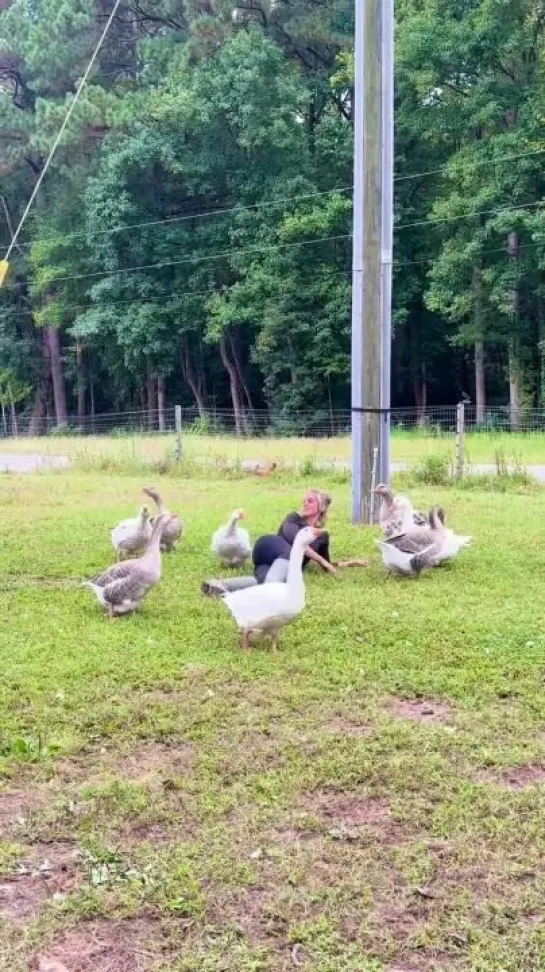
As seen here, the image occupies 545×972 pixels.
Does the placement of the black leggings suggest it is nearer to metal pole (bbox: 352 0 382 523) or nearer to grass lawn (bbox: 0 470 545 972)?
grass lawn (bbox: 0 470 545 972)

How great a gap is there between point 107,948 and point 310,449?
46.8ft

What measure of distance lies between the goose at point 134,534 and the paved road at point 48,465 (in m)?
6.37

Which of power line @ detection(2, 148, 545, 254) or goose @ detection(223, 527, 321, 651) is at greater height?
power line @ detection(2, 148, 545, 254)

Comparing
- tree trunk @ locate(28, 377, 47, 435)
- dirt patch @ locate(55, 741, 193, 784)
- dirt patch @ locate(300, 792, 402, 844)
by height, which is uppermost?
tree trunk @ locate(28, 377, 47, 435)

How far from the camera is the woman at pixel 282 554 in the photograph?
5.15m

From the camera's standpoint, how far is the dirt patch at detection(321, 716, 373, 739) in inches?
136

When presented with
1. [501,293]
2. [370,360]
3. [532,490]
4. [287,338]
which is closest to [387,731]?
[370,360]

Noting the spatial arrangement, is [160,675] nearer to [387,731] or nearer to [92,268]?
[387,731]

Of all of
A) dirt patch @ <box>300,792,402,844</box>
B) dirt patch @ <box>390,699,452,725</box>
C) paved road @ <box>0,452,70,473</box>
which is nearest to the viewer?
dirt patch @ <box>300,792,402,844</box>

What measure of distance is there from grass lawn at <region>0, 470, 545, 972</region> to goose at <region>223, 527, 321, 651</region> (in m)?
0.22

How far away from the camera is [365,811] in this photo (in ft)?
9.40

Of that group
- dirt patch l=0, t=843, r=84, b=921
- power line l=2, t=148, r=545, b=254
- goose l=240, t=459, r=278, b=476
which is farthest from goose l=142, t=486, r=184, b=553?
power line l=2, t=148, r=545, b=254

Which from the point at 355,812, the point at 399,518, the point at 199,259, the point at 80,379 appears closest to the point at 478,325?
the point at 199,259

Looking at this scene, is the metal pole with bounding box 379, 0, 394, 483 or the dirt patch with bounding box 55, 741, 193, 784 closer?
the dirt patch with bounding box 55, 741, 193, 784
